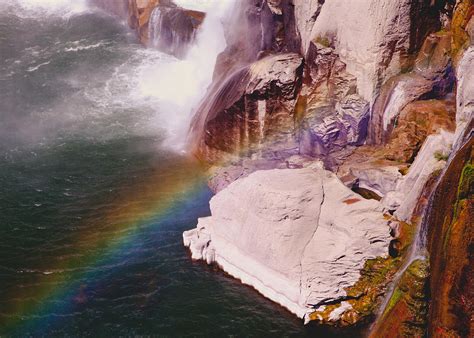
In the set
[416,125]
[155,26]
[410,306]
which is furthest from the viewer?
[155,26]

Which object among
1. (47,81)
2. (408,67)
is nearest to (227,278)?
(408,67)

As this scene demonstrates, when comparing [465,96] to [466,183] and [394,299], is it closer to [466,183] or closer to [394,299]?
[466,183]

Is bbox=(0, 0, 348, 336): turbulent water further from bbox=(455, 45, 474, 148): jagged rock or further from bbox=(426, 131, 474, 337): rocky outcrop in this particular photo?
bbox=(455, 45, 474, 148): jagged rock

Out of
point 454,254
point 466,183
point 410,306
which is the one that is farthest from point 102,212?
point 466,183

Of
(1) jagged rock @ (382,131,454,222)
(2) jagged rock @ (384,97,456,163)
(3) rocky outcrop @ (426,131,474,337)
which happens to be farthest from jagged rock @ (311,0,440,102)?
(3) rocky outcrop @ (426,131,474,337)

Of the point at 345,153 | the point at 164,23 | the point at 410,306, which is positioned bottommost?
the point at 410,306

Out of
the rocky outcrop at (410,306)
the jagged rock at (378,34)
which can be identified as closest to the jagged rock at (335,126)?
the jagged rock at (378,34)
